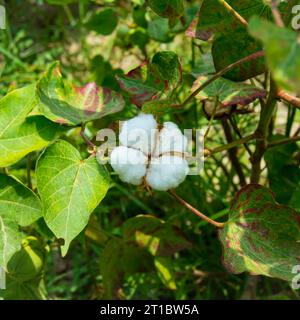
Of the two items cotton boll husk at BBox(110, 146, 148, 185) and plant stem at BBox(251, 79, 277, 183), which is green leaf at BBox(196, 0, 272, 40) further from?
cotton boll husk at BBox(110, 146, 148, 185)

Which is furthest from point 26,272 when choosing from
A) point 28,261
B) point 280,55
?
point 280,55

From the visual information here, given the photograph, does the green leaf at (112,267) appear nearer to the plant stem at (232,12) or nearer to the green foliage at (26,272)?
the green foliage at (26,272)

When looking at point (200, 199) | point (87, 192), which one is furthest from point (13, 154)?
point (200, 199)

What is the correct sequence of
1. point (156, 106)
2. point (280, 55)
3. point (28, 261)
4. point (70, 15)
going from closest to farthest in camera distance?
point (280, 55), point (156, 106), point (28, 261), point (70, 15)

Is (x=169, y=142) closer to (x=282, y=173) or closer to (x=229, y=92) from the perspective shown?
(x=229, y=92)
